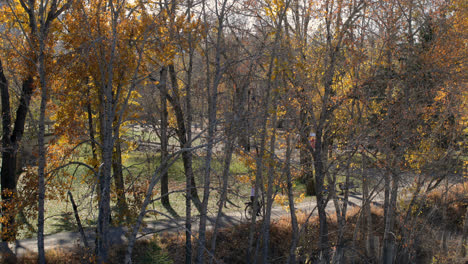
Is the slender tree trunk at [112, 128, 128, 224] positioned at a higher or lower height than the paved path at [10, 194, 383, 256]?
higher

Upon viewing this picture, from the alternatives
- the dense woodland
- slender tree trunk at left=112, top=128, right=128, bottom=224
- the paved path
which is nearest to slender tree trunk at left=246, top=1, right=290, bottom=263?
the dense woodland

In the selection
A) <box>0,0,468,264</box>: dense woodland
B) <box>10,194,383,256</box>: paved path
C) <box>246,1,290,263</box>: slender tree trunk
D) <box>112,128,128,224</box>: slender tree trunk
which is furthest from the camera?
<box>10,194,383,256</box>: paved path

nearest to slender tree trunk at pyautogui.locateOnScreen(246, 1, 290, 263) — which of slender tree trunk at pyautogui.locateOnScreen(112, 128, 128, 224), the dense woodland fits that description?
the dense woodland

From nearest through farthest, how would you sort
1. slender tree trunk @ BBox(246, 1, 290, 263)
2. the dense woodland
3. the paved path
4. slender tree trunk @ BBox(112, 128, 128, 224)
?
the dense woodland < slender tree trunk @ BBox(246, 1, 290, 263) < slender tree trunk @ BBox(112, 128, 128, 224) < the paved path

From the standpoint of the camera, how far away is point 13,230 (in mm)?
10805

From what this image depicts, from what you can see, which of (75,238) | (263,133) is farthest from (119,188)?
(263,133)

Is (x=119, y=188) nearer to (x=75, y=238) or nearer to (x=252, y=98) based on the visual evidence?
(x=75, y=238)

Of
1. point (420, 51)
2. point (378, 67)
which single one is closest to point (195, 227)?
point (378, 67)

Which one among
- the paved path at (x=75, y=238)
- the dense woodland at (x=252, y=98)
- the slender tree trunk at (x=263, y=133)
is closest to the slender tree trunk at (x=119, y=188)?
the dense woodland at (x=252, y=98)

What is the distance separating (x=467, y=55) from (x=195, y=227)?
10.6 m

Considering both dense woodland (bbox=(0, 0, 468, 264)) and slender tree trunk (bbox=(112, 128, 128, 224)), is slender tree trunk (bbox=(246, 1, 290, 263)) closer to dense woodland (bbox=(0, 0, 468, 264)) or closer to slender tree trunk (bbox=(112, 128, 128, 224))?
dense woodland (bbox=(0, 0, 468, 264))

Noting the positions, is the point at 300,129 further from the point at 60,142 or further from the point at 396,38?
the point at 60,142

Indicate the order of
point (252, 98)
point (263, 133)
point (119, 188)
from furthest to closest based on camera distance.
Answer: point (119, 188), point (252, 98), point (263, 133)

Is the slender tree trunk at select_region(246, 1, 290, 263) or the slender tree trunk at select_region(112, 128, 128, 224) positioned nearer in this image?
the slender tree trunk at select_region(246, 1, 290, 263)
